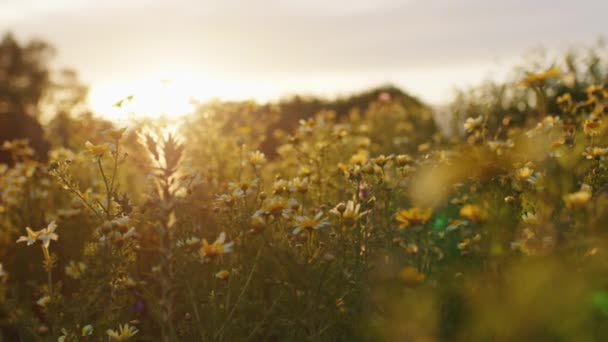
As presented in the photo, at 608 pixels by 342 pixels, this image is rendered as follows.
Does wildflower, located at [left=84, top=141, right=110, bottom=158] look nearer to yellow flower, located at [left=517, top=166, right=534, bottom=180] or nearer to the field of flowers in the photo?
the field of flowers

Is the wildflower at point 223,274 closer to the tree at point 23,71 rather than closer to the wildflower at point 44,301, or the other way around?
the wildflower at point 44,301

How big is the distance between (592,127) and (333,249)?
5.95 ft

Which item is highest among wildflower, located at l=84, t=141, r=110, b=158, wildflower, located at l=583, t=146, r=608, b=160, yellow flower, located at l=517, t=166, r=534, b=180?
wildflower, located at l=84, t=141, r=110, b=158

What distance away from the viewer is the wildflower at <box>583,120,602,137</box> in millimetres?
3291

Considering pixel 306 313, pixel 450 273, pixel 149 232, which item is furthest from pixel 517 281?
pixel 149 232

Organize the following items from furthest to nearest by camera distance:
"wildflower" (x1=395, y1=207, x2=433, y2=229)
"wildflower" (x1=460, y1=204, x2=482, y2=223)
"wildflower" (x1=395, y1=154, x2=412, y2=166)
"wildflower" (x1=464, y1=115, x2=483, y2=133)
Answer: "wildflower" (x1=464, y1=115, x2=483, y2=133) → "wildflower" (x1=395, y1=154, x2=412, y2=166) → "wildflower" (x1=395, y1=207, x2=433, y2=229) → "wildflower" (x1=460, y1=204, x2=482, y2=223)

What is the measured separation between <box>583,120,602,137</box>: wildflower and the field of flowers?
0.8 inches

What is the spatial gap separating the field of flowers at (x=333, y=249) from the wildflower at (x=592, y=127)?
0.8 inches

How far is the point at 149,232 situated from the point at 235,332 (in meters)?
1.75

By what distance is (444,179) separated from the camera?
3.31 metres

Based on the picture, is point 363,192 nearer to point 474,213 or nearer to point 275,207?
point 275,207

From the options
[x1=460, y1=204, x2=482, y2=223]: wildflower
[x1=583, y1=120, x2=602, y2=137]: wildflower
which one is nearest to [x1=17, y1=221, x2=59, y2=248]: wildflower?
[x1=460, y1=204, x2=482, y2=223]: wildflower

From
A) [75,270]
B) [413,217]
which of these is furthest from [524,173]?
[75,270]

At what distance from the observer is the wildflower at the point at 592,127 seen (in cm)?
329
